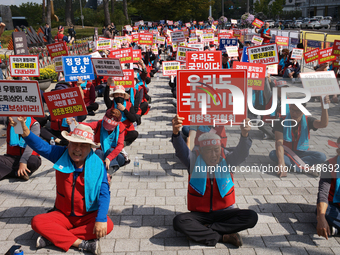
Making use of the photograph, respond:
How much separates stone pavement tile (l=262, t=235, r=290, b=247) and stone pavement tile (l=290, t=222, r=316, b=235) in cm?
28

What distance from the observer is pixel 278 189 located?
17.8 feet

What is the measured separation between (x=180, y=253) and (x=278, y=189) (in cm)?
231

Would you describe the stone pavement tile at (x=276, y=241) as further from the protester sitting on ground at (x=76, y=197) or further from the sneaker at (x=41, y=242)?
the sneaker at (x=41, y=242)

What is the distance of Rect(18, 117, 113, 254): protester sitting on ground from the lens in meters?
3.86

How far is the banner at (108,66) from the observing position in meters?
7.47

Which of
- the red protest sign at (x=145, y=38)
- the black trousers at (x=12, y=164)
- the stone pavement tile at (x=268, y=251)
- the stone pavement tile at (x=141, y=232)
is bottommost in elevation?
the stone pavement tile at (x=268, y=251)

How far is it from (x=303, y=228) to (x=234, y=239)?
3.46ft

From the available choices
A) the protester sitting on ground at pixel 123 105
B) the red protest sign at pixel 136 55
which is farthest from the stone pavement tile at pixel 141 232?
the red protest sign at pixel 136 55

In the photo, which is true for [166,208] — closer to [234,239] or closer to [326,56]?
[234,239]

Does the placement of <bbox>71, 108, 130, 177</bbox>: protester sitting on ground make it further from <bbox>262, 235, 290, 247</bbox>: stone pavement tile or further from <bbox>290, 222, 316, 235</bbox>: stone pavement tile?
<bbox>290, 222, 316, 235</bbox>: stone pavement tile

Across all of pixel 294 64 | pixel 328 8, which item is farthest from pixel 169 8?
pixel 294 64

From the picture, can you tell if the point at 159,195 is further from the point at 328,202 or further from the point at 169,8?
the point at 169,8

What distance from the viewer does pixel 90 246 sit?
3.89 m

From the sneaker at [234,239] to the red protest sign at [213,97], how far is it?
1.38 metres
